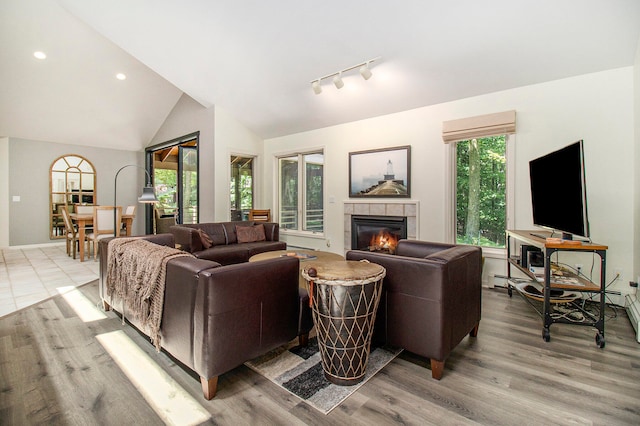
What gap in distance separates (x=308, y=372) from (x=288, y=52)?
11.8 ft

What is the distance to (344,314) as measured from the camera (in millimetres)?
1771

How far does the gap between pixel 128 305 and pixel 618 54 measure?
15.9 feet

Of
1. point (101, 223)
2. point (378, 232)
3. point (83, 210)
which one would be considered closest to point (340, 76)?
point (378, 232)

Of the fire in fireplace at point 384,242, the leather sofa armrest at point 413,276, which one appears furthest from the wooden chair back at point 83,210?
the leather sofa armrest at point 413,276

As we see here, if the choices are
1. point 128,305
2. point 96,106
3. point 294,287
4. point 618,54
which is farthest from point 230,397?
point 96,106

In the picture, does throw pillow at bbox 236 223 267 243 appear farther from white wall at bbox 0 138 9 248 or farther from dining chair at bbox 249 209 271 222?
white wall at bbox 0 138 9 248

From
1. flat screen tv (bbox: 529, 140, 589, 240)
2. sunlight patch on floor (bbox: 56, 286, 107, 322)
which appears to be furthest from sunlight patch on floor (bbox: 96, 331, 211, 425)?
flat screen tv (bbox: 529, 140, 589, 240)

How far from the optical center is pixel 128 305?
233 centimetres

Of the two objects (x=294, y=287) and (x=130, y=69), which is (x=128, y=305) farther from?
(x=130, y=69)

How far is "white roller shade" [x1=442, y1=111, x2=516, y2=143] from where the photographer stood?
3637 millimetres

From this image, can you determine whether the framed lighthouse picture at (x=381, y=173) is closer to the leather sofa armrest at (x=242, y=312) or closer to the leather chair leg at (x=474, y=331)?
the leather chair leg at (x=474, y=331)

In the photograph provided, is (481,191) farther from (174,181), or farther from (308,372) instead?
(174,181)

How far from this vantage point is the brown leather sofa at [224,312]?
1.65 m

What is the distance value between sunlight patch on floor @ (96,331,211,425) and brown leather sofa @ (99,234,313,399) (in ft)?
0.42
